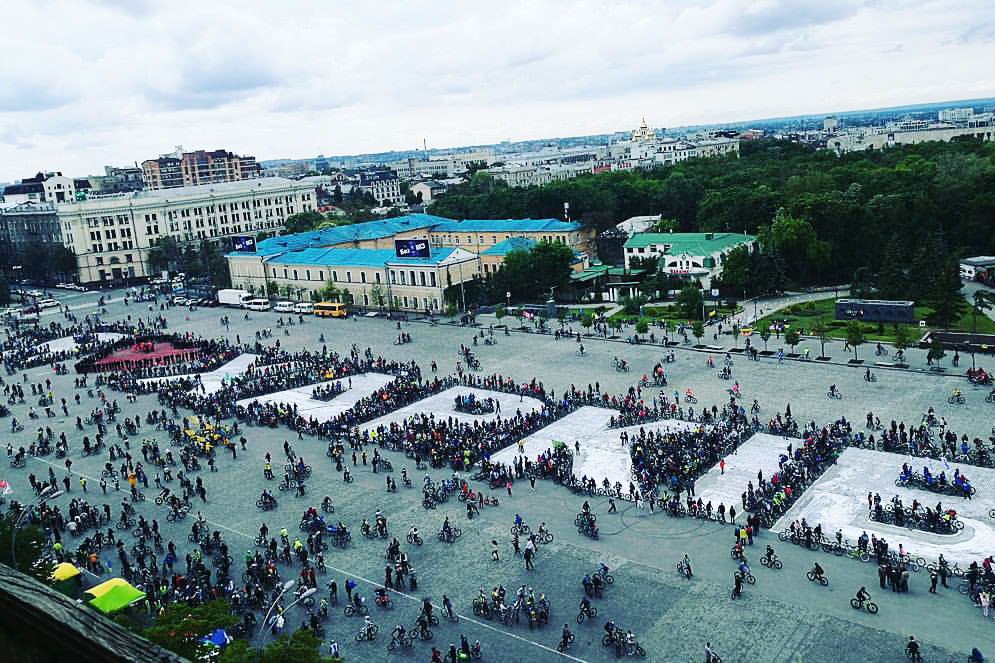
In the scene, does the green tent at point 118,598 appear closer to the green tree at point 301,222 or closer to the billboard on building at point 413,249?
the billboard on building at point 413,249

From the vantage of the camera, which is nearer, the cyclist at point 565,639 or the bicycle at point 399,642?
the cyclist at point 565,639

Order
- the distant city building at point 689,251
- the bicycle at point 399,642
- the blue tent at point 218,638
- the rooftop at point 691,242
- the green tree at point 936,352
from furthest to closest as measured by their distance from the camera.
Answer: the rooftop at point 691,242, the distant city building at point 689,251, the green tree at point 936,352, the bicycle at point 399,642, the blue tent at point 218,638

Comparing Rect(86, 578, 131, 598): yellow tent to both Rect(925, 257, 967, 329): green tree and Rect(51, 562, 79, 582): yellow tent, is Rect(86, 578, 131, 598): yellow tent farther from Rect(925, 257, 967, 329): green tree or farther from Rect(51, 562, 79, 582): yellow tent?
Rect(925, 257, 967, 329): green tree

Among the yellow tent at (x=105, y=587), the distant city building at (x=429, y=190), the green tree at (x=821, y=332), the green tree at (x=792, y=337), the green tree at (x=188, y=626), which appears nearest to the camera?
the green tree at (x=188, y=626)

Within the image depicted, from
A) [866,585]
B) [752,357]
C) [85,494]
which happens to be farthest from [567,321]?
[866,585]

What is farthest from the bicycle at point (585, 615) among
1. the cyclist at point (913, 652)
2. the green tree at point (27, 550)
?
the green tree at point (27, 550)
